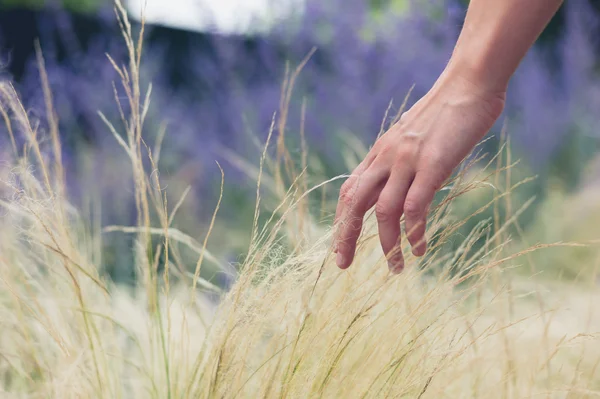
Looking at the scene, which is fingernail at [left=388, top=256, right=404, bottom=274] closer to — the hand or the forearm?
the hand

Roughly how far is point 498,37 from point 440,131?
15cm

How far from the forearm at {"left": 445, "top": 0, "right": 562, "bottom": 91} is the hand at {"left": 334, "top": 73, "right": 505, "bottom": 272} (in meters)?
0.02

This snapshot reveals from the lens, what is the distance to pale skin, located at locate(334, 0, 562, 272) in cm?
88

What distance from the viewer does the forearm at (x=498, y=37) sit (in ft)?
2.95

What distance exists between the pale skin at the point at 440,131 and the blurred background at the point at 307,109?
2.04 metres

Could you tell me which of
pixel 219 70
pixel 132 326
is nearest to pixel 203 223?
pixel 219 70

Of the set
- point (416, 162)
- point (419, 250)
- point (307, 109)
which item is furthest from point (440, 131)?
point (307, 109)

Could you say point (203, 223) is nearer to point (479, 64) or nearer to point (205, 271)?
point (205, 271)

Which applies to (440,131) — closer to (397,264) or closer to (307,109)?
(397,264)

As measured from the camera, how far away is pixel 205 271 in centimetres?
A: 286

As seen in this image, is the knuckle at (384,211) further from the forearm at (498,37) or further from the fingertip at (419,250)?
the forearm at (498,37)

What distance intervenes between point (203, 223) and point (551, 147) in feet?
5.78

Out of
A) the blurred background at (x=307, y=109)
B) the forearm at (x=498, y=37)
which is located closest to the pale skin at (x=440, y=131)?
the forearm at (x=498, y=37)

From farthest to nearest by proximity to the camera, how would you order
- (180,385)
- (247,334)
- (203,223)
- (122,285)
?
(203,223), (122,285), (180,385), (247,334)
